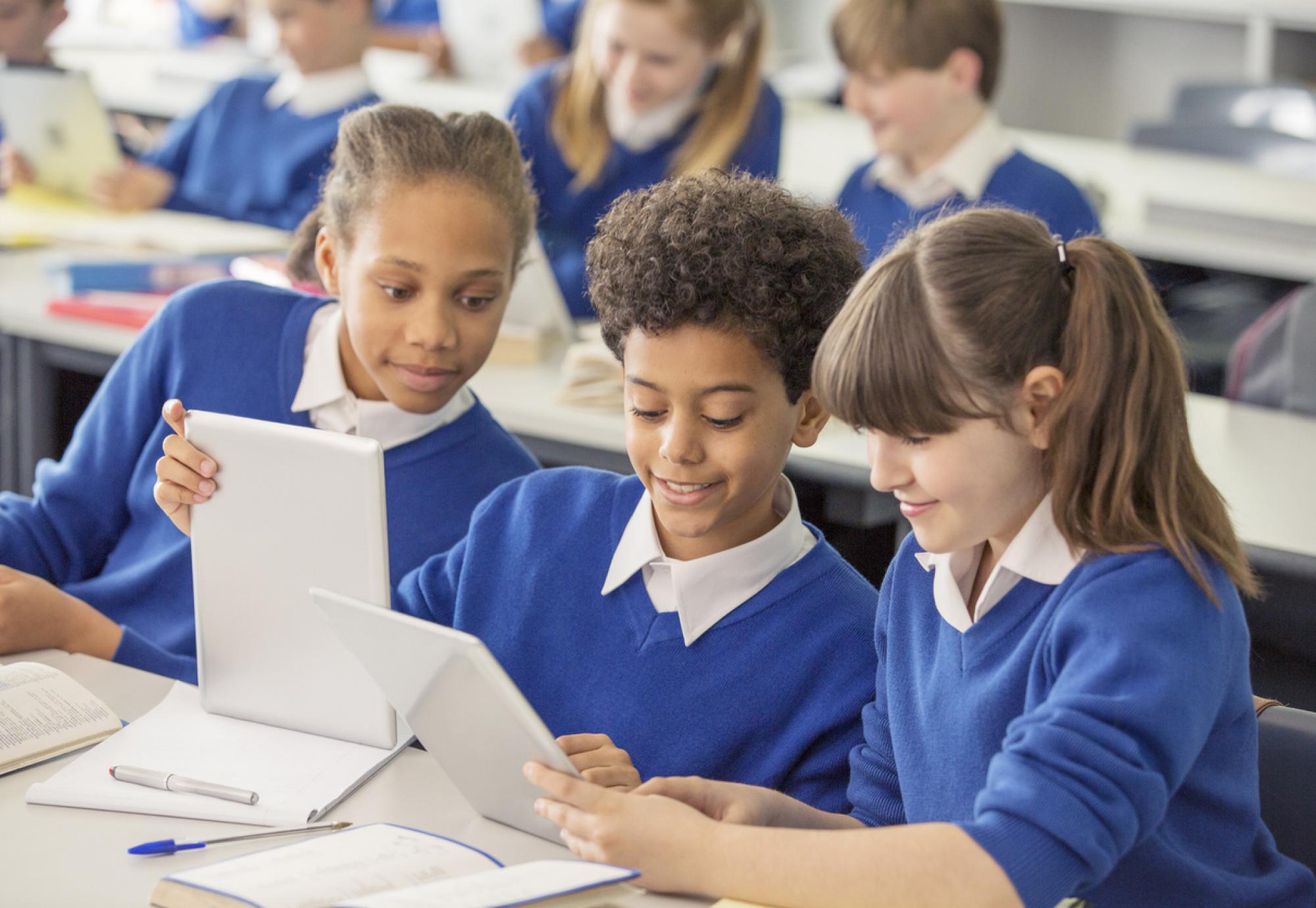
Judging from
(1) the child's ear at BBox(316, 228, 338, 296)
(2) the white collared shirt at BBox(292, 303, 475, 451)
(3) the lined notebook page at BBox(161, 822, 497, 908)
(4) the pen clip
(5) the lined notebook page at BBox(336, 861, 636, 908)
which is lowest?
(4) the pen clip

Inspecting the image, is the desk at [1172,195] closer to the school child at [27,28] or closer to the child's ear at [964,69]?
the child's ear at [964,69]

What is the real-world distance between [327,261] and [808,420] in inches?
25.1

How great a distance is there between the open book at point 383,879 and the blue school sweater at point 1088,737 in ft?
0.83

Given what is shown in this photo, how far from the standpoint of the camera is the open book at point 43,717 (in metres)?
1.18

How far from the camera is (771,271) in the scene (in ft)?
3.98

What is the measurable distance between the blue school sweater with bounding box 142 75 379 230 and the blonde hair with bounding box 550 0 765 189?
492mm

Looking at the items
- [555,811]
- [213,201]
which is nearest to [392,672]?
[555,811]

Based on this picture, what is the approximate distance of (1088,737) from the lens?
3.01 ft

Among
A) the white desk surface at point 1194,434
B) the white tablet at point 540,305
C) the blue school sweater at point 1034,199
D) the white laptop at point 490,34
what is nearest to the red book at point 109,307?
the white desk surface at point 1194,434

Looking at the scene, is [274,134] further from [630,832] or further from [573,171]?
[630,832]

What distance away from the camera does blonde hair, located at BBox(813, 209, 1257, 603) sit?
1005mm

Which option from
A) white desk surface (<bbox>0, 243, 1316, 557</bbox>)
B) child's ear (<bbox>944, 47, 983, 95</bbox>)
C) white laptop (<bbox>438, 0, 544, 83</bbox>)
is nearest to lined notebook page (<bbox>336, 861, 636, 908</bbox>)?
white desk surface (<bbox>0, 243, 1316, 557</bbox>)

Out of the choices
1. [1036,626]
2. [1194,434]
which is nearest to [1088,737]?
[1036,626]

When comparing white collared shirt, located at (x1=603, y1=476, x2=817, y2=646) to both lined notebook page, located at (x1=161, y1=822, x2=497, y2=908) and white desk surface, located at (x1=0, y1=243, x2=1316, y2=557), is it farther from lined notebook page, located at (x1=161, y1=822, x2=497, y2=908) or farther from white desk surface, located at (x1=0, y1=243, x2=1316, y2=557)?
white desk surface, located at (x1=0, y1=243, x2=1316, y2=557)
